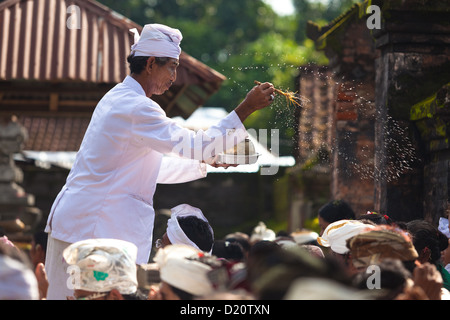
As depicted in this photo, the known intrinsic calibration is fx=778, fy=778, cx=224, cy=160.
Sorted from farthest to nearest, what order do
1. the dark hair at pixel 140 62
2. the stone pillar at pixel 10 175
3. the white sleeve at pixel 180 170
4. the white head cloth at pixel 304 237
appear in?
1. the stone pillar at pixel 10 175
2. the white head cloth at pixel 304 237
3. the white sleeve at pixel 180 170
4. the dark hair at pixel 140 62

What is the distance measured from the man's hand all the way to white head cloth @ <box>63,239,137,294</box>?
0.99 meters

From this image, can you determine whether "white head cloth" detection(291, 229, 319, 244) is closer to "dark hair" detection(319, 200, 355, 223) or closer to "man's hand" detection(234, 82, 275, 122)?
"dark hair" detection(319, 200, 355, 223)

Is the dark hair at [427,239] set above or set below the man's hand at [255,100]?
below

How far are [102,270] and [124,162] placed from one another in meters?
0.84

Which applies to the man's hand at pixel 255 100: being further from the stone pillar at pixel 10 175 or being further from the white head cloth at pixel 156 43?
the stone pillar at pixel 10 175

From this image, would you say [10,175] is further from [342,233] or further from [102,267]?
[102,267]

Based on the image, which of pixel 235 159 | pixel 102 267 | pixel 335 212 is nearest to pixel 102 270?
pixel 102 267

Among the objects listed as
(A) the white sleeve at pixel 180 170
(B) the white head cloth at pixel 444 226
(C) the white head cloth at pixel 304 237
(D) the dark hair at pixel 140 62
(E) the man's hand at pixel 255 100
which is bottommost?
(C) the white head cloth at pixel 304 237

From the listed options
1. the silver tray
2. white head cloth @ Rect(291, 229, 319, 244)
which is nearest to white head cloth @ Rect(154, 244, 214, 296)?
the silver tray

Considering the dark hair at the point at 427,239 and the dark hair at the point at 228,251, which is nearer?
the dark hair at the point at 427,239

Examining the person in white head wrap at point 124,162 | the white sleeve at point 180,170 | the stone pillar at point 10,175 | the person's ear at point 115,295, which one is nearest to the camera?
the person's ear at point 115,295

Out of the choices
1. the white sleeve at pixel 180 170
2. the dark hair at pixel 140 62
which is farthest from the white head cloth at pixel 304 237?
the dark hair at pixel 140 62

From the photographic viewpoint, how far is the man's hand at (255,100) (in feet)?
13.5
